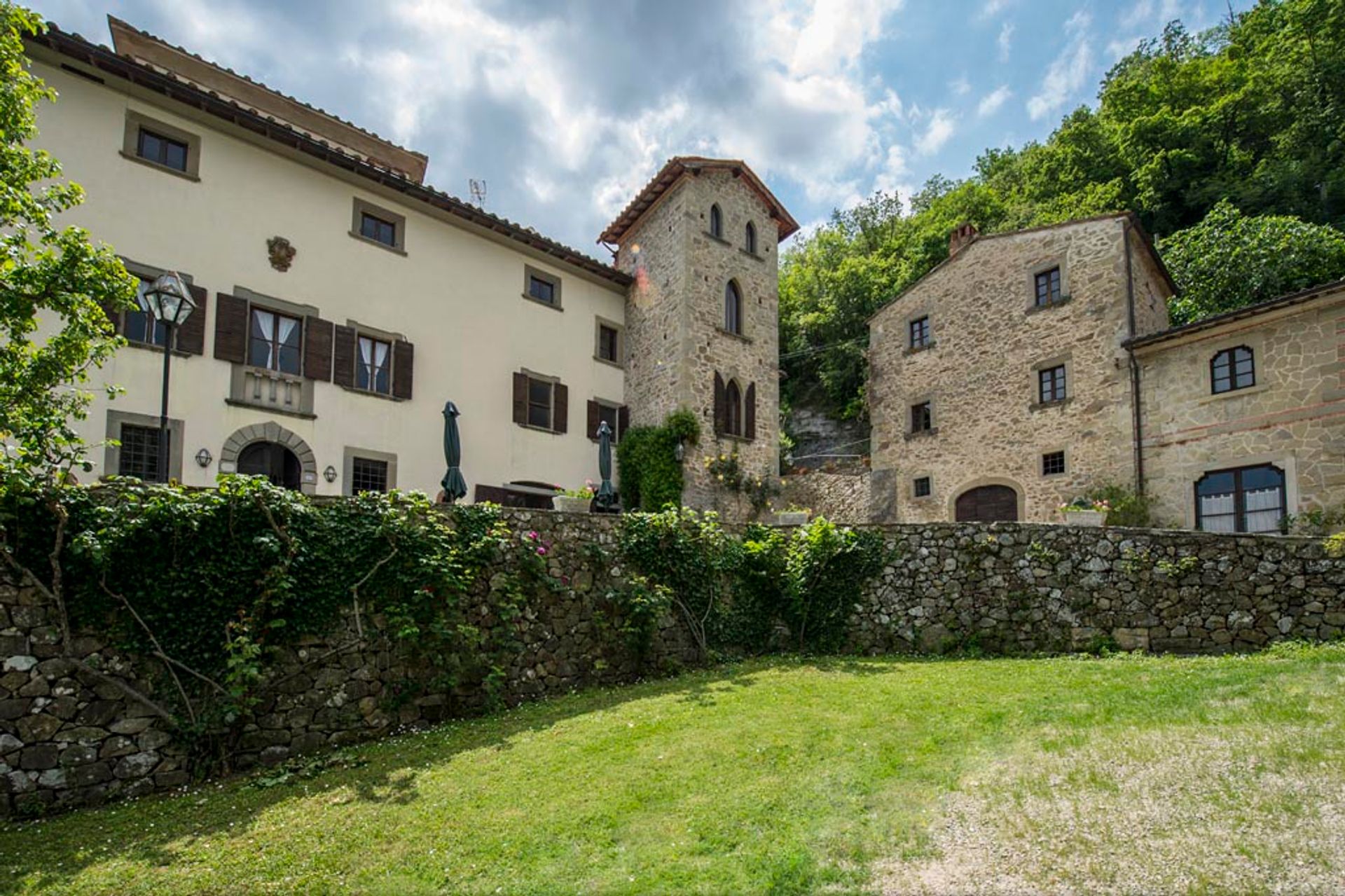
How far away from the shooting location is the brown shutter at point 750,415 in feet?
64.0

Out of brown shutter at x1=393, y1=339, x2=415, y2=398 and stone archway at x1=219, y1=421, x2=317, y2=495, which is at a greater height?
brown shutter at x1=393, y1=339, x2=415, y2=398

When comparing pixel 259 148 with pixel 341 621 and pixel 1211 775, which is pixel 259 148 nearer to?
pixel 341 621

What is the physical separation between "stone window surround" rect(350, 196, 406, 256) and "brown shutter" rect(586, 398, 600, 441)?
5.98 m

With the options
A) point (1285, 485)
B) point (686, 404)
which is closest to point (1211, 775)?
point (1285, 485)

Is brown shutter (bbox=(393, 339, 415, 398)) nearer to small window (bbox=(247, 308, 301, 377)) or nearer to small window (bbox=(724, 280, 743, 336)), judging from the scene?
small window (bbox=(247, 308, 301, 377))

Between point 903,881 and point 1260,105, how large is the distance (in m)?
35.6

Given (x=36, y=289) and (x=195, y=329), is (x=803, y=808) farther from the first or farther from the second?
(x=195, y=329)

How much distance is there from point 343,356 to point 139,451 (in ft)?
13.1

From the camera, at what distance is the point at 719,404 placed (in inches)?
739

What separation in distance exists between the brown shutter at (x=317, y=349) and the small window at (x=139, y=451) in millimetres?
2855

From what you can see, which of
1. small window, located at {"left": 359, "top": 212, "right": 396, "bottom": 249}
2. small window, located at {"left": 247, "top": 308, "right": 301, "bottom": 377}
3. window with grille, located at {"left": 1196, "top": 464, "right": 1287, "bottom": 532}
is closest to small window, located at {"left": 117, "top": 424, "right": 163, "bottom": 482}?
small window, located at {"left": 247, "top": 308, "right": 301, "bottom": 377}

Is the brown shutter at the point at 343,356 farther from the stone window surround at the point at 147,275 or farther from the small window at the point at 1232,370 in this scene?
the small window at the point at 1232,370

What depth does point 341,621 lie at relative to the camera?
7.69 metres

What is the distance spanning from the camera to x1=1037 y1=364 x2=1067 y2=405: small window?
18.0 m
